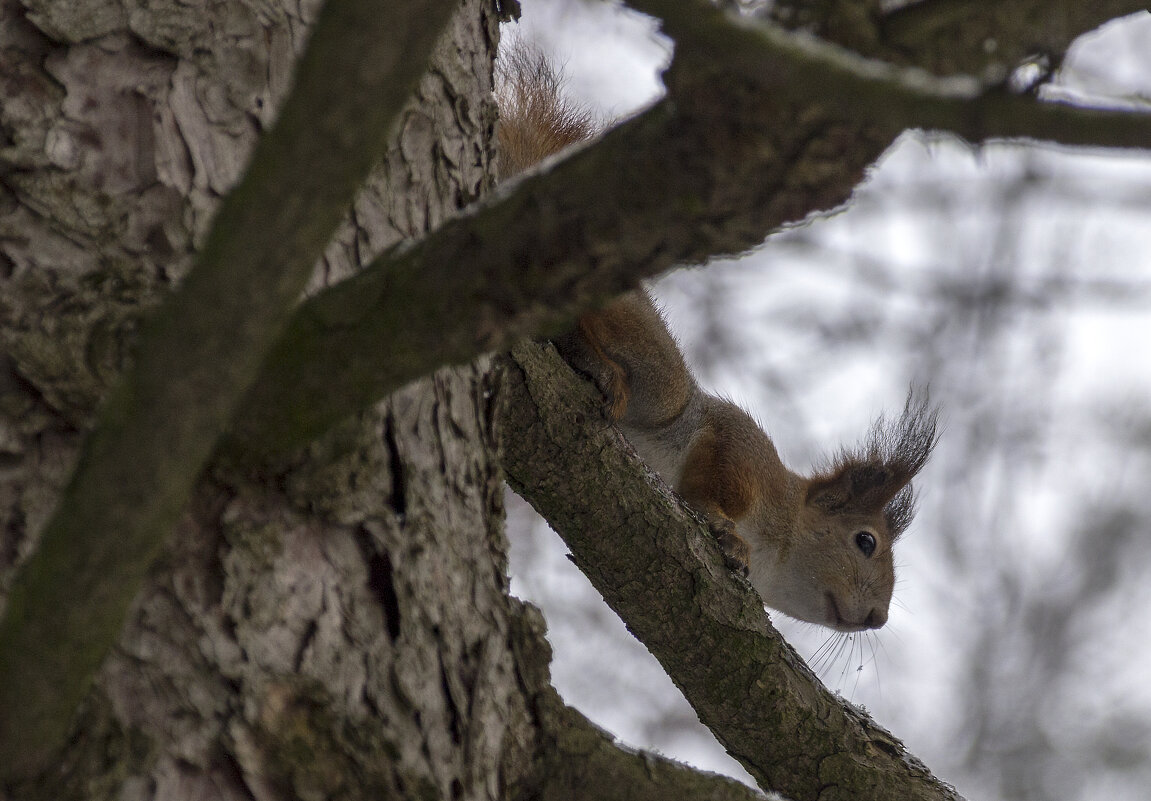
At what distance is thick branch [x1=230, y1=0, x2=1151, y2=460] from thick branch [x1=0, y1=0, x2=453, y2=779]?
0.45 feet

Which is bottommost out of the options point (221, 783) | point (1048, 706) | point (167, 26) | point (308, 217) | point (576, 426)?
point (221, 783)

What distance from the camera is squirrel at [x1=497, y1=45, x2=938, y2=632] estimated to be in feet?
9.04

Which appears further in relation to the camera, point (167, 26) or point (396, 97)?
point (167, 26)

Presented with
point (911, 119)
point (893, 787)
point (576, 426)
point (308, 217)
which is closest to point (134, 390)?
point (308, 217)

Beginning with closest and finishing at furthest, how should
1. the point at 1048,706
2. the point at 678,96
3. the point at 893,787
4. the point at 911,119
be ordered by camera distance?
the point at 911,119
the point at 678,96
the point at 893,787
the point at 1048,706

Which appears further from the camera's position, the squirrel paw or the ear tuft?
the ear tuft

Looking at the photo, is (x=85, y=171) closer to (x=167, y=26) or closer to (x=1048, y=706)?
(x=167, y=26)

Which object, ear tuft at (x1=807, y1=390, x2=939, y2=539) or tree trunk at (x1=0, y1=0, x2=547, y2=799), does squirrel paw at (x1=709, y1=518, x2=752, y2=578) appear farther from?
tree trunk at (x1=0, y1=0, x2=547, y2=799)

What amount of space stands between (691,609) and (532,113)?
1410mm

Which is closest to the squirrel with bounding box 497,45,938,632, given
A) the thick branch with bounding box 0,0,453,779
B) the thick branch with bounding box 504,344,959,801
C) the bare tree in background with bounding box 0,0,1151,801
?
the thick branch with bounding box 504,344,959,801

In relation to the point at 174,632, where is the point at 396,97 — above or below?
above

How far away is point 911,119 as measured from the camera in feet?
2.21

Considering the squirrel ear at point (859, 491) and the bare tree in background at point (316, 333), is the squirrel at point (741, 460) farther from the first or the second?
the bare tree in background at point (316, 333)

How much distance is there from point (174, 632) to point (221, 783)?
0.47 ft
